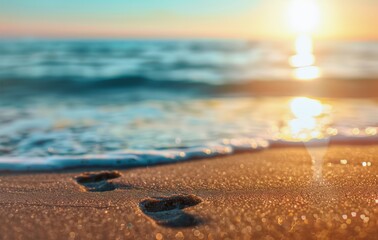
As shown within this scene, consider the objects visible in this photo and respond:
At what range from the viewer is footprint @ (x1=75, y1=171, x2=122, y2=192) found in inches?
124

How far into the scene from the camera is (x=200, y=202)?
2730 mm

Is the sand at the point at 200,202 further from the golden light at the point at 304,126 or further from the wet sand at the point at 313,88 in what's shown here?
the wet sand at the point at 313,88

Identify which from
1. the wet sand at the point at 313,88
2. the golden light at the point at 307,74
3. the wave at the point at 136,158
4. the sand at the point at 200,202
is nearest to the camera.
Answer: the sand at the point at 200,202

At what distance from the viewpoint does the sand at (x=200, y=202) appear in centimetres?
227

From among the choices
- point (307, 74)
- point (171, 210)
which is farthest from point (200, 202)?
point (307, 74)

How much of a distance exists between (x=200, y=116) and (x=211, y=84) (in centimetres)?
662

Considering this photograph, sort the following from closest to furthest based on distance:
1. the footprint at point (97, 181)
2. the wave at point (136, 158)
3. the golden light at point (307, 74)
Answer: the footprint at point (97, 181) → the wave at point (136, 158) → the golden light at point (307, 74)

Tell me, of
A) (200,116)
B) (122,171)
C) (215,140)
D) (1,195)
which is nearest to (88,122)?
(200,116)

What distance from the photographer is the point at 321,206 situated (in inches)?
102

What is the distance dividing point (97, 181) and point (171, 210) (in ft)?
3.35

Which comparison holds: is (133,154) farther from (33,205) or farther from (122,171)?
(33,205)

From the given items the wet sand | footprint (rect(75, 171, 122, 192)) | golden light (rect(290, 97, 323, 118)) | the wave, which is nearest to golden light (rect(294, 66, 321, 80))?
the wet sand

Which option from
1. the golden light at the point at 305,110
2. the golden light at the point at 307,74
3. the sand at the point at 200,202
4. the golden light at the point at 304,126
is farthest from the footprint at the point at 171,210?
the golden light at the point at 307,74

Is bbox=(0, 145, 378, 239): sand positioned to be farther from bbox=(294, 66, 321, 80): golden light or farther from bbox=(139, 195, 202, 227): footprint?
bbox=(294, 66, 321, 80): golden light
